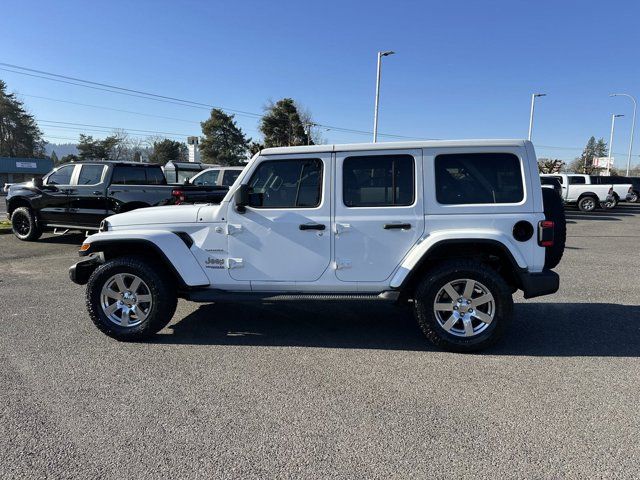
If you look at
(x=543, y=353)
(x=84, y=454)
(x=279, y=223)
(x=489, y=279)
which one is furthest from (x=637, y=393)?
(x=84, y=454)

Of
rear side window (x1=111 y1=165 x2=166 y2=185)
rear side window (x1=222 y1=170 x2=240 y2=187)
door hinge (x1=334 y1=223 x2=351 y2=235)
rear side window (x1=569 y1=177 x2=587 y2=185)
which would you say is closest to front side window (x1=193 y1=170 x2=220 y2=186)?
rear side window (x1=222 y1=170 x2=240 y2=187)

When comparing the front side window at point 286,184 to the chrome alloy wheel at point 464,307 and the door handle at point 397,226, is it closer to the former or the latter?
the door handle at point 397,226

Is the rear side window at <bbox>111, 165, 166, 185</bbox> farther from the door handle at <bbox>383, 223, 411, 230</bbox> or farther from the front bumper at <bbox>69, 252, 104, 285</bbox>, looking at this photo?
the door handle at <bbox>383, 223, 411, 230</bbox>

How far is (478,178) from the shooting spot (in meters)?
4.26

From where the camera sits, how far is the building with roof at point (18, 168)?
5512cm

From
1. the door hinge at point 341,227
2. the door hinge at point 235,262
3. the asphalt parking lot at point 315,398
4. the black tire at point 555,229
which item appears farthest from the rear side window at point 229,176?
the black tire at point 555,229

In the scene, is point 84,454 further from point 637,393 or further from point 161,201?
point 161,201

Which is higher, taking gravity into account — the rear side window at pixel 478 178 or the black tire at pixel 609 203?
the rear side window at pixel 478 178

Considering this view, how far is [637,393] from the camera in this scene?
346 centimetres

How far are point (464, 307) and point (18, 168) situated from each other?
65440 mm

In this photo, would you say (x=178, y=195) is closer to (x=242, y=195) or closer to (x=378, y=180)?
(x=242, y=195)

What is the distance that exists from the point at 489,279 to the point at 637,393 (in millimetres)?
1386

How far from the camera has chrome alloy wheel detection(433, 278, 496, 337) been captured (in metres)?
4.24

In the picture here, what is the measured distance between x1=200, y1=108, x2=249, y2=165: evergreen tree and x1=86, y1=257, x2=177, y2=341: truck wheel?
56.5 meters
